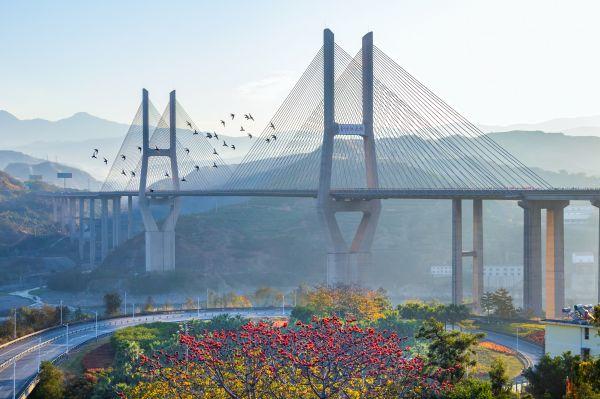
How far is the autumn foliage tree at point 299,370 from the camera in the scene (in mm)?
29578

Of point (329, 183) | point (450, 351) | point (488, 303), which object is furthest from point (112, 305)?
point (450, 351)

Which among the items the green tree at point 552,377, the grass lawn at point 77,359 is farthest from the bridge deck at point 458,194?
the green tree at point 552,377

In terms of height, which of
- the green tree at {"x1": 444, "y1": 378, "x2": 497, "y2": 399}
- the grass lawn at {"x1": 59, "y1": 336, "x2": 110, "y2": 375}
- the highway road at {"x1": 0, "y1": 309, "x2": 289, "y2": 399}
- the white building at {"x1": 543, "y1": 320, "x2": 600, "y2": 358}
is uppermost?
the white building at {"x1": 543, "y1": 320, "x2": 600, "y2": 358}

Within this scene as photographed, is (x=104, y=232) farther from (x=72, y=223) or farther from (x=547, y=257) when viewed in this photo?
(x=547, y=257)

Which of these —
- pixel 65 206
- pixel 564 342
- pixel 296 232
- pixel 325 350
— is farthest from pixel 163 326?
pixel 65 206

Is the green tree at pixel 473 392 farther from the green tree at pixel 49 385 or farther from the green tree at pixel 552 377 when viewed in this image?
the green tree at pixel 49 385

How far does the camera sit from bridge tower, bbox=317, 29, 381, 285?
7588 centimetres

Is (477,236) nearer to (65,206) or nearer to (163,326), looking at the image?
(163,326)

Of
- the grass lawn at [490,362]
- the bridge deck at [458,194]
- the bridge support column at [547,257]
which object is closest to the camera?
the grass lawn at [490,362]

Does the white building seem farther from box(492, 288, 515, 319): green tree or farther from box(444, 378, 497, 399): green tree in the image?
box(492, 288, 515, 319): green tree

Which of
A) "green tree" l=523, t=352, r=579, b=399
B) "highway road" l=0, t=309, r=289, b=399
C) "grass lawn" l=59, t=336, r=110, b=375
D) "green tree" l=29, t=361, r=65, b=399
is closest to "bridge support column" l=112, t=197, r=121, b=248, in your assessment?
"highway road" l=0, t=309, r=289, b=399

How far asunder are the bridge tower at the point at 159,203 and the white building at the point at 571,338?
80.5m

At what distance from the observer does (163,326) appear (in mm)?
65375

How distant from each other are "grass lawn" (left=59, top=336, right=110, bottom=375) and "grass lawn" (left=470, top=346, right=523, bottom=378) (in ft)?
70.2
